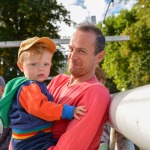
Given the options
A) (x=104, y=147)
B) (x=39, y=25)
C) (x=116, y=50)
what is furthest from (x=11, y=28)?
(x=104, y=147)

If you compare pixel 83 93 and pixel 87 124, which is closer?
pixel 87 124

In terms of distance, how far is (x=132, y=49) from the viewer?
28.5m

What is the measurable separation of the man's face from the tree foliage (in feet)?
55.5

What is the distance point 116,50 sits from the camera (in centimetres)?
3434

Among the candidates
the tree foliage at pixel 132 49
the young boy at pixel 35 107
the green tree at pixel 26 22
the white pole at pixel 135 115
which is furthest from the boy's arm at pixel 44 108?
the green tree at pixel 26 22

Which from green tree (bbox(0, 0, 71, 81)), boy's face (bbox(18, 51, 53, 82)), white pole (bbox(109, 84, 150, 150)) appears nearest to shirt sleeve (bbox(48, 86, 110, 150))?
white pole (bbox(109, 84, 150, 150))

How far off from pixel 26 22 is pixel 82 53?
21913 mm

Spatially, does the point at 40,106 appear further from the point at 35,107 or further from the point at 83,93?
the point at 83,93

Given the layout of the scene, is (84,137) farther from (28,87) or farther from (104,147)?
(104,147)

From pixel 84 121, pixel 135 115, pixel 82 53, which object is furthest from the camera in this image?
pixel 82 53

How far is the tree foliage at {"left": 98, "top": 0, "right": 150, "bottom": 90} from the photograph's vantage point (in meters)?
23.5

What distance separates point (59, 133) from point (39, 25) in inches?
856

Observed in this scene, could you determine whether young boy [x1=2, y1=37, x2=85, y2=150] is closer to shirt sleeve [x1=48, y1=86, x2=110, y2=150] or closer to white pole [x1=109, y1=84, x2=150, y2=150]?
shirt sleeve [x1=48, y1=86, x2=110, y2=150]

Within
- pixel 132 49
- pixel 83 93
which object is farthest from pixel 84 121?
pixel 132 49
